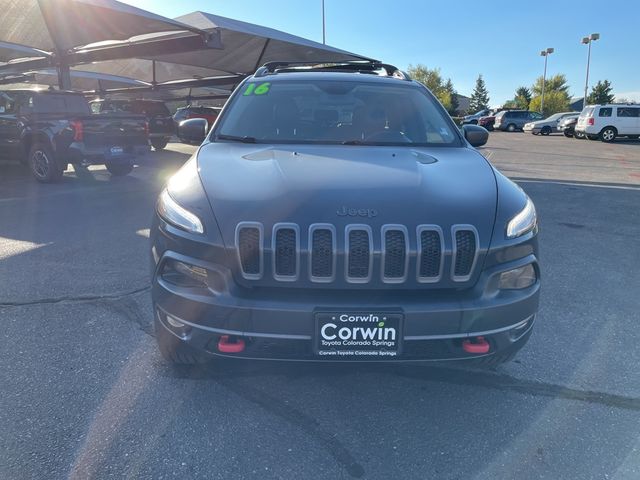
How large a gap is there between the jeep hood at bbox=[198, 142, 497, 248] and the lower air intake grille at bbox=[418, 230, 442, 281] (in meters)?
0.06

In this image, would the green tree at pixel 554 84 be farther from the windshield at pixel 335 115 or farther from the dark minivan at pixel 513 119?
the windshield at pixel 335 115

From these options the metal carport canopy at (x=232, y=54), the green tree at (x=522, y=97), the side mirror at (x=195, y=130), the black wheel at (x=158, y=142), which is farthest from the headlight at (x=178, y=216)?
the green tree at (x=522, y=97)

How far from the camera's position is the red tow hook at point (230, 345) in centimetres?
210

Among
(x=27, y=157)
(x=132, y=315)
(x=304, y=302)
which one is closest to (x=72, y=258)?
(x=132, y=315)

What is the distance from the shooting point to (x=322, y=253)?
2.04m

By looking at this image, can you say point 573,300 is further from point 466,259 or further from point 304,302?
point 304,302

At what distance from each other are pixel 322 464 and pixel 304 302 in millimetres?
713

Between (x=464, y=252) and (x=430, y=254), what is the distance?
0.16 meters

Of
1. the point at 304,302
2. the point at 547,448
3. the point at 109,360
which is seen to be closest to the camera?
the point at 304,302

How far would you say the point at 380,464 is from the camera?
2.10m

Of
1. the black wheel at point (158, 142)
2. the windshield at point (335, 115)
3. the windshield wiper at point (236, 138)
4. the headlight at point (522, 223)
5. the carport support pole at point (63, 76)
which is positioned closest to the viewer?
the headlight at point (522, 223)

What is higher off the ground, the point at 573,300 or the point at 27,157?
the point at 27,157

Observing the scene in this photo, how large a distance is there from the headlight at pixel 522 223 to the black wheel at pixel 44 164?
9.08m

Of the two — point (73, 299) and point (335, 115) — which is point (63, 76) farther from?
point (335, 115)
